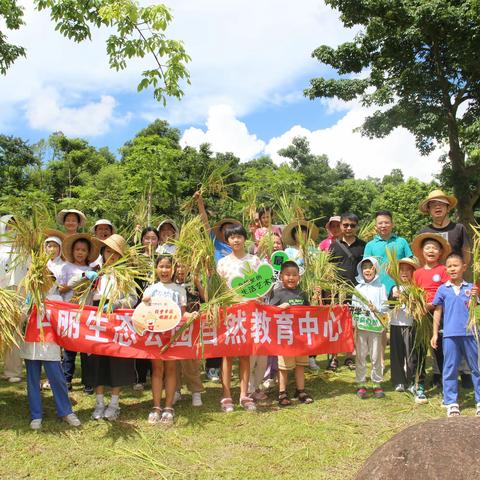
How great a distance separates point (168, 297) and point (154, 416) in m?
1.09

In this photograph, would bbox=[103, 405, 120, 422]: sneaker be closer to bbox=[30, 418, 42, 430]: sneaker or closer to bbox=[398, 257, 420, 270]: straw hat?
bbox=[30, 418, 42, 430]: sneaker

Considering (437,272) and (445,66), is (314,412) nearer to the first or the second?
(437,272)

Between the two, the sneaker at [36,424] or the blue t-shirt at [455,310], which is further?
the blue t-shirt at [455,310]

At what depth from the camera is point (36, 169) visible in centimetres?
2689

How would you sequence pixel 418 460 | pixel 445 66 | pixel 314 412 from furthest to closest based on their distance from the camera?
pixel 445 66
pixel 314 412
pixel 418 460

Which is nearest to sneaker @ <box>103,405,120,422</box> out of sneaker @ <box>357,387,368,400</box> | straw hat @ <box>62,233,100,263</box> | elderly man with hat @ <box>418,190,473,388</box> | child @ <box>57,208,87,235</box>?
straw hat @ <box>62,233,100,263</box>

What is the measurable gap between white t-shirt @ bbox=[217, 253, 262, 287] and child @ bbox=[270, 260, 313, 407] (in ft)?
1.19

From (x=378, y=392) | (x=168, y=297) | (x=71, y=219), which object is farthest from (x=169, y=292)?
(x=378, y=392)

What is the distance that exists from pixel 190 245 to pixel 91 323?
47.4 inches

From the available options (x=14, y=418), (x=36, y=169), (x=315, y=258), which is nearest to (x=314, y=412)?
(x=315, y=258)

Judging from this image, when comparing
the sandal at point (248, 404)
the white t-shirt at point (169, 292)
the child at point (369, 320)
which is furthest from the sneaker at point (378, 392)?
the white t-shirt at point (169, 292)

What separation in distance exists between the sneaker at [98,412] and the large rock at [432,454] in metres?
3.05

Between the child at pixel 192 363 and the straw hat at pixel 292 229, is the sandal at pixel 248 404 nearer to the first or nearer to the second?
the child at pixel 192 363

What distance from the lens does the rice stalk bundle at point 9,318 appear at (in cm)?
396
